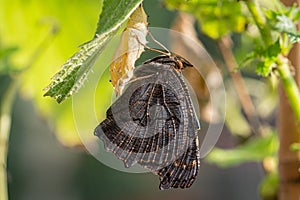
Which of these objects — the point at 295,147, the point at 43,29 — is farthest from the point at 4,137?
the point at 295,147

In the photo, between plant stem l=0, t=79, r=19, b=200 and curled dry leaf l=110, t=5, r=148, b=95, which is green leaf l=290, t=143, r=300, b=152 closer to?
curled dry leaf l=110, t=5, r=148, b=95

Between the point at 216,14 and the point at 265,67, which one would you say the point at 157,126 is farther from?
the point at 216,14

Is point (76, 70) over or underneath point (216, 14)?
underneath

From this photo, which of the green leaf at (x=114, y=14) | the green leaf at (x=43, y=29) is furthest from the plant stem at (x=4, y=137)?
the green leaf at (x=114, y=14)

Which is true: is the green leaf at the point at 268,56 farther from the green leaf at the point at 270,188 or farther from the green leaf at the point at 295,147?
the green leaf at the point at 270,188

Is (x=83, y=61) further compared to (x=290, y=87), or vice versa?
(x=290, y=87)

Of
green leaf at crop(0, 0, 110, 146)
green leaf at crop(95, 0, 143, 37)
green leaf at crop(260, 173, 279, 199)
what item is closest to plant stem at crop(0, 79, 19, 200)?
green leaf at crop(0, 0, 110, 146)

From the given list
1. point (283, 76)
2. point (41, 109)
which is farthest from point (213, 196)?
point (283, 76)
